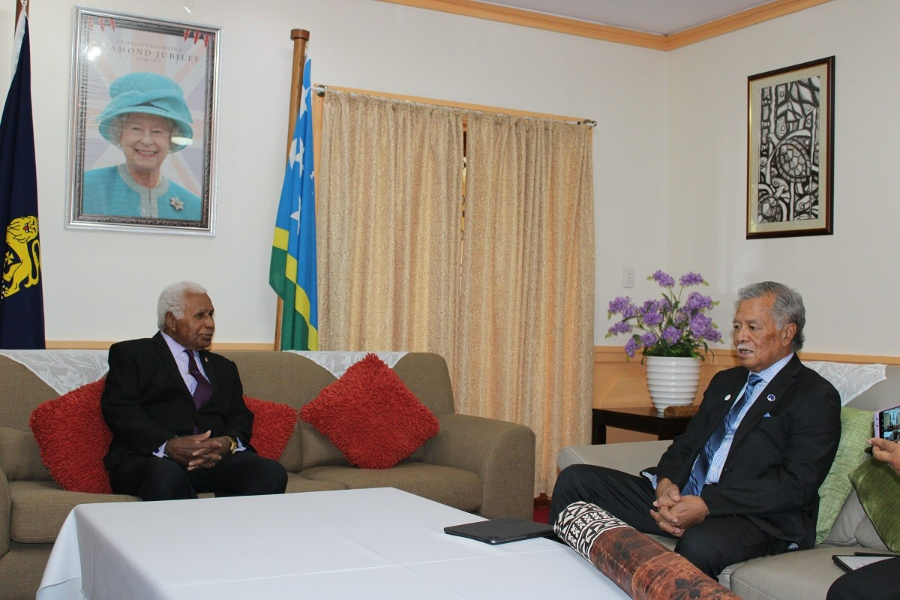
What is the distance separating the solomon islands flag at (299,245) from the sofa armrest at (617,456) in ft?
5.04

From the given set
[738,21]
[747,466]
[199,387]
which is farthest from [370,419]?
[738,21]

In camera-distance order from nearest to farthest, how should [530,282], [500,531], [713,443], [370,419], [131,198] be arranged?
[500,531] → [713,443] → [370,419] → [131,198] → [530,282]

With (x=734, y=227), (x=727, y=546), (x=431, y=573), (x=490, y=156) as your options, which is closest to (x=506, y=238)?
(x=490, y=156)

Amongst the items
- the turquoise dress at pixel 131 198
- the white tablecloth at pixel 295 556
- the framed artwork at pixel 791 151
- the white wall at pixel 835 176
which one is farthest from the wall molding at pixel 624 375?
the white tablecloth at pixel 295 556

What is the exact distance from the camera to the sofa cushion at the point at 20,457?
307cm

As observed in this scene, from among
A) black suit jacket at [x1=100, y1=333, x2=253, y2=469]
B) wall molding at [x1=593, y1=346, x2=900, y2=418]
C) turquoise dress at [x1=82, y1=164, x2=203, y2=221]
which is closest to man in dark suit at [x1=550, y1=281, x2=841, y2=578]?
black suit jacket at [x1=100, y1=333, x2=253, y2=469]

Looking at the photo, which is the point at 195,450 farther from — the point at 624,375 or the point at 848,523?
the point at 624,375

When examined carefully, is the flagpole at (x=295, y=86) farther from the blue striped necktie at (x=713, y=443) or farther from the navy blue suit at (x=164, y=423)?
the blue striped necktie at (x=713, y=443)

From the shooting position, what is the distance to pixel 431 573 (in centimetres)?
171

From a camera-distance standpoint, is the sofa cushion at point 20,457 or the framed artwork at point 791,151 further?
the framed artwork at point 791,151

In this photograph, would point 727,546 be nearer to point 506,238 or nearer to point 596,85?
point 506,238

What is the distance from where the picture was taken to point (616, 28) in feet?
17.7

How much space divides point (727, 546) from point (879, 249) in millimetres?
2440

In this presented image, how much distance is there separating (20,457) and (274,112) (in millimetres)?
2123
